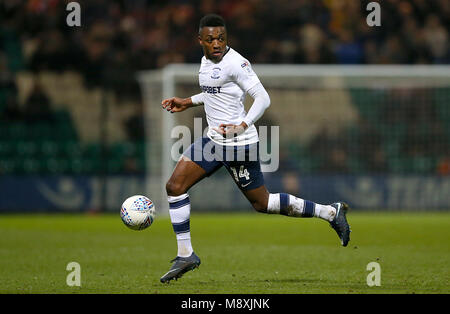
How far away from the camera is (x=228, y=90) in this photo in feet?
22.8

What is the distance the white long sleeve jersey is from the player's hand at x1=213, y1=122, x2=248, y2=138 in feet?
0.58

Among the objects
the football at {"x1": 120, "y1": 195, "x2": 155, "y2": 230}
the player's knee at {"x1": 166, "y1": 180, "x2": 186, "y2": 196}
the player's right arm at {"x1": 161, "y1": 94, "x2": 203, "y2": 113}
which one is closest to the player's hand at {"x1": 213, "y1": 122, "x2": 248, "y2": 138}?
the player's knee at {"x1": 166, "y1": 180, "x2": 186, "y2": 196}

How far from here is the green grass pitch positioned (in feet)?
21.4

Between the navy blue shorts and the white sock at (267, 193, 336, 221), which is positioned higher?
the navy blue shorts

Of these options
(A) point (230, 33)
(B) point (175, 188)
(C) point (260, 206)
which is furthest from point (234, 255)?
(A) point (230, 33)

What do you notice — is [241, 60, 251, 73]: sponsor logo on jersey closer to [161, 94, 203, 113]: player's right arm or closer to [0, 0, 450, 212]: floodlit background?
[161, 94, 203, 113]: player's right arm

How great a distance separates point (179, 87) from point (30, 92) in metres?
2.92

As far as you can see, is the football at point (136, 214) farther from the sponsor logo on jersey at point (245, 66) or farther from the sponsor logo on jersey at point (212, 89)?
the sponsor logo on jersey at point (245, 66)

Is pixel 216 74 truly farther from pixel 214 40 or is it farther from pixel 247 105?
pixel 247 105

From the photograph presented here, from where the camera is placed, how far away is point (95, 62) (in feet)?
56.2

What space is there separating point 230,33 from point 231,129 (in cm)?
1141

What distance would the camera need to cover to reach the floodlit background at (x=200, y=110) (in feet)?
51.4
